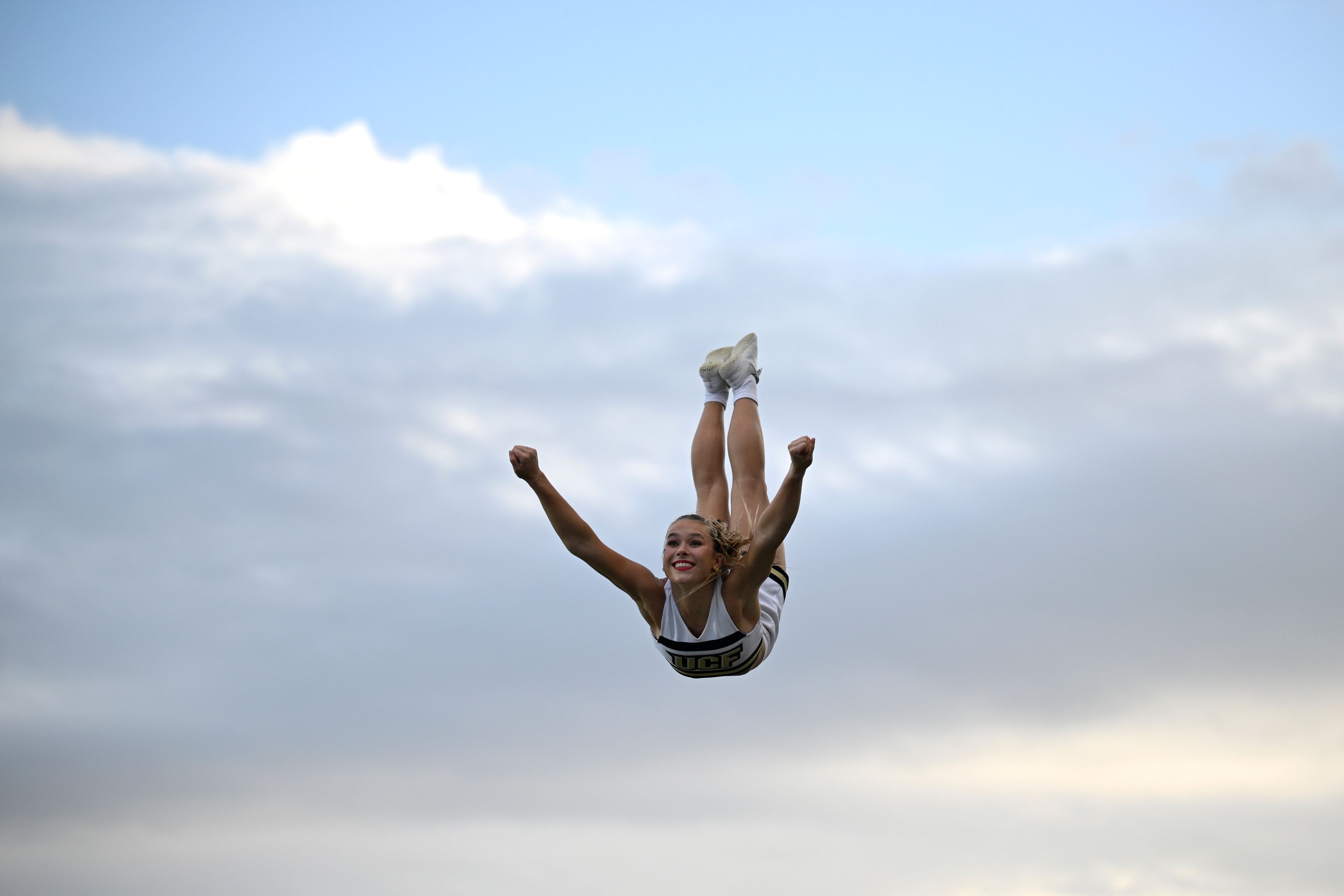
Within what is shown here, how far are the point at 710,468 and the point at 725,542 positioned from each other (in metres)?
1.95

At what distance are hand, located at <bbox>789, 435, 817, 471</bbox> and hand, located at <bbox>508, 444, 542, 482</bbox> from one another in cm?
219

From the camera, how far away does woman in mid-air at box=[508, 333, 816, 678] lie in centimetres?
1178

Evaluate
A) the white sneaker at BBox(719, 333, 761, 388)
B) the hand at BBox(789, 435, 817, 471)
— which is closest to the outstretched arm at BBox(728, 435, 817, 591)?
the hand at BBox(789, 435, 817, 471)

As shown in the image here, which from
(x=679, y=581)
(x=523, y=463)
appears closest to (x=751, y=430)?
(x=679, y=581)

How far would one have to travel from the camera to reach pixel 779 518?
11242mm

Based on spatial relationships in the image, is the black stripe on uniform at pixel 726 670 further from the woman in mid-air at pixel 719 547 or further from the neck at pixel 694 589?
the neck at pixel 694 589

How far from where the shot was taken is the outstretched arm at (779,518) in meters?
10.8

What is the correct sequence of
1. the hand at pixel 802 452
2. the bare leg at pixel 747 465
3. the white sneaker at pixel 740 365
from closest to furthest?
the hand at pixel 802 452, the bare leg at pixel 747 465, the white sneaker at pixel 740 365

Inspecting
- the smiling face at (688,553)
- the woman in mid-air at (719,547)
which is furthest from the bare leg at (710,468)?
the smiling face at (688,553)

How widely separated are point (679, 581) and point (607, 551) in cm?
71

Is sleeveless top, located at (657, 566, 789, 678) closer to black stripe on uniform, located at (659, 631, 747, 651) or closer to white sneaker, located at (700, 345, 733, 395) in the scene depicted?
black stripe on uniform, located at (659, 631, 747, 651)

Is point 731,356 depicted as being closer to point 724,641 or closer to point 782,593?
point 782,593

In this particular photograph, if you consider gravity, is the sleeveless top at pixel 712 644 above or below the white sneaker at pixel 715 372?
below

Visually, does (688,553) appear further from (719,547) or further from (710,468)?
(710,468)
